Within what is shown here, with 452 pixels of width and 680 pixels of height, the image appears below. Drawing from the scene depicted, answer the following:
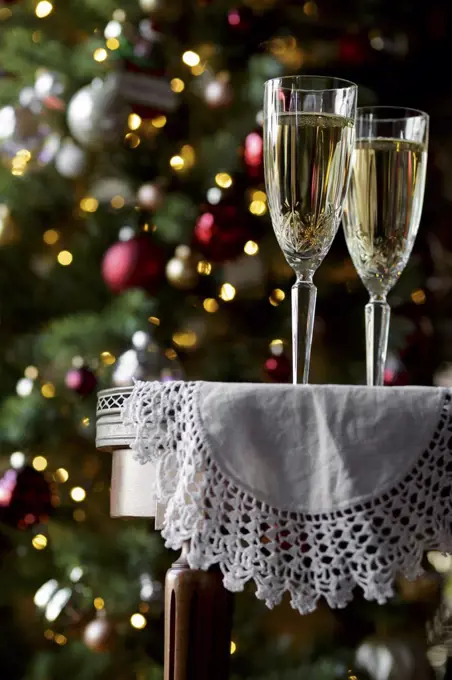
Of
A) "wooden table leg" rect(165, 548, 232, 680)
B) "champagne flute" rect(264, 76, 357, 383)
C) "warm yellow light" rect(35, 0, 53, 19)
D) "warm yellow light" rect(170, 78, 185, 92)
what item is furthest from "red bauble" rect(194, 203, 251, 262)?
"wooden table leg" rect(165, 548, 232, 680)

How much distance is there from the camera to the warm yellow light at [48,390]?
2.06 meters

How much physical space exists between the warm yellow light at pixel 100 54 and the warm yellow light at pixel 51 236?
40 centimetres

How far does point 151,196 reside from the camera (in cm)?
198

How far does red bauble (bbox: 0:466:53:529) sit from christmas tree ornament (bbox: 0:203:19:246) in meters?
0.47

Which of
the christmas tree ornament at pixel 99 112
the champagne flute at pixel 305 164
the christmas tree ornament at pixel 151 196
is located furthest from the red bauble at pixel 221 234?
the champagne flute at pixel 305 164

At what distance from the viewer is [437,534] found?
2.40 feet

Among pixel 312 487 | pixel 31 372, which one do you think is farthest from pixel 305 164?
pixel 31 372

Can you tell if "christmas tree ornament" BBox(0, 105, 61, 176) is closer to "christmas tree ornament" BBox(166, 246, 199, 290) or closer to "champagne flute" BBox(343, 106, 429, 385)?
"christmas tree ornament" BBox(166, 246, 199, 290)

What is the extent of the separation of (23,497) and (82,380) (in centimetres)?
25

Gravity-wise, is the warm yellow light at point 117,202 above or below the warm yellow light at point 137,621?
above

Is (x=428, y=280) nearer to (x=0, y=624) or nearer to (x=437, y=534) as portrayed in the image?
(x=0, y=624)

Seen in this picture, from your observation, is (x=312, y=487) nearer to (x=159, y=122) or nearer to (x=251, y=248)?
(x=251, y=248)

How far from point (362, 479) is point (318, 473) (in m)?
0.03

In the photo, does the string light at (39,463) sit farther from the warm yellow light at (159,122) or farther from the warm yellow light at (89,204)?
the warm yellow light at (159,122)
